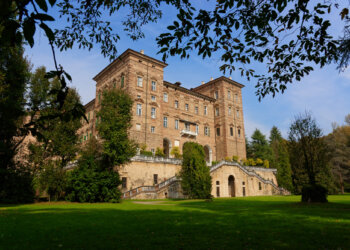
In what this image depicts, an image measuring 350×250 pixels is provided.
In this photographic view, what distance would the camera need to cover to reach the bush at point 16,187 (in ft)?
71.3

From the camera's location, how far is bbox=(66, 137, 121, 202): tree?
74.8 feet

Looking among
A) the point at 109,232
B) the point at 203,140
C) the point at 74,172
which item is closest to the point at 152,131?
the point at 203,140

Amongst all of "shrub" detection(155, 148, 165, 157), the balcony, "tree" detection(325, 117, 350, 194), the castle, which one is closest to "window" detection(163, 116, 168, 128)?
the castle

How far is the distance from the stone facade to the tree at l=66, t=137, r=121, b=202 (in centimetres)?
1318

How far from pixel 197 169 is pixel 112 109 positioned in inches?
462

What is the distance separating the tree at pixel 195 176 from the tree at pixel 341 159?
35852mm

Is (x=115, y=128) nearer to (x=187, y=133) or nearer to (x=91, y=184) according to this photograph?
(x=91, y=184)

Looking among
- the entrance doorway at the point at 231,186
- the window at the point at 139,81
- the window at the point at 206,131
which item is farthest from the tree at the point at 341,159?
the window at the point at 139,81

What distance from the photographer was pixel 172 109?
4575 cm

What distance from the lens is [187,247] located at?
5.27m

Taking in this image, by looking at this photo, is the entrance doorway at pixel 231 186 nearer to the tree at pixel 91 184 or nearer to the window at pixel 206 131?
the window at pixel 206 131

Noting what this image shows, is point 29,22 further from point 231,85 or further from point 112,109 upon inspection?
point 231,85

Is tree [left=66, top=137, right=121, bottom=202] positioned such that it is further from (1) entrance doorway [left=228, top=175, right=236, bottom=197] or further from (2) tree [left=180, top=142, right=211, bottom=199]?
(1) entrance doorway [left=228, top=175, right=236, bottom=197]

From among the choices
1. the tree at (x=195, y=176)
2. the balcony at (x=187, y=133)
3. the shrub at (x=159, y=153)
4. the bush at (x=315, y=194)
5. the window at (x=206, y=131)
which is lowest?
the bush at (x=315, y=194)
